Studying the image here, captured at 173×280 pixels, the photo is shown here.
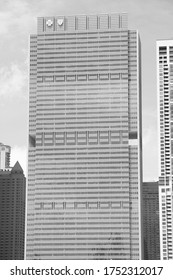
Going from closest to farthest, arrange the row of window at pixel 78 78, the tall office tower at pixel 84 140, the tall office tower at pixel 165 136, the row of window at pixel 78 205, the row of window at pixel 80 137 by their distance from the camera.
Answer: the tall office tower at pixel 84 140
the row of window at pixel 78 205
the row of window at pixel 80 137
the row of window at pixel 78 78
the tall office tower at pixel 165 136

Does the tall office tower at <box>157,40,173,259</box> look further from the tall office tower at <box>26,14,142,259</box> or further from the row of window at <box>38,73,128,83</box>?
the row of window at <box>38,73,128,83</box>

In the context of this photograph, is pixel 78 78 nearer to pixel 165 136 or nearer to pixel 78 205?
pixel 78 205

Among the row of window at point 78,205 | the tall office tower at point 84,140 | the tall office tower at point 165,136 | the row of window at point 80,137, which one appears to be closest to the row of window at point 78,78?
the tall office tower at point 84,140

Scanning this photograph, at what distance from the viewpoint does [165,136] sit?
619 feet

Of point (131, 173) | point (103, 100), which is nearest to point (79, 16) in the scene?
point (103, 100)

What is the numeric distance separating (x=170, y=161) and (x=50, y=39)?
2214 inches

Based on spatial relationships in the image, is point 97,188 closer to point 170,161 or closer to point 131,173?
point 131,173

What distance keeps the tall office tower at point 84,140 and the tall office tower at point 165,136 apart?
94.2ft

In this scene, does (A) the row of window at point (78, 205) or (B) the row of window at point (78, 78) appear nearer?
(A) the row of window at point (78, 205)

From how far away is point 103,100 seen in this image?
6471 inches

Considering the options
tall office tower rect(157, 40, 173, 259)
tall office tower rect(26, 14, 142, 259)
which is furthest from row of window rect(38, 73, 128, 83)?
tall office tower rect(157, 40, 173, 259)

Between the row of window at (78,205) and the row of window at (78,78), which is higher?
the row of window at (78,78)

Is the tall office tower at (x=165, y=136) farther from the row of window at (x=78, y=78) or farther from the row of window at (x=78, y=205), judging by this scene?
the row of window at (x=78, y=205)

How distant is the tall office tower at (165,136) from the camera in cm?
18038
